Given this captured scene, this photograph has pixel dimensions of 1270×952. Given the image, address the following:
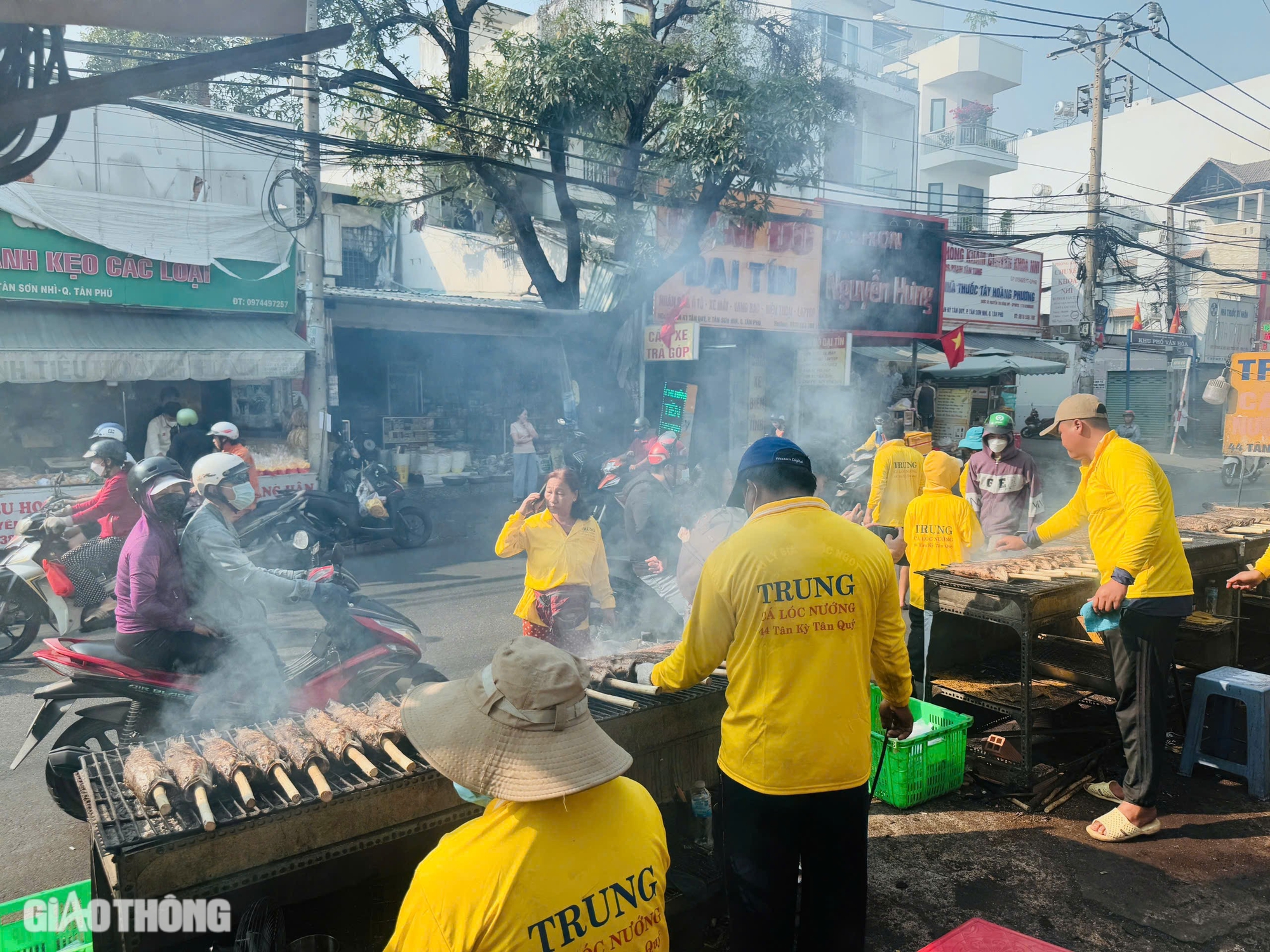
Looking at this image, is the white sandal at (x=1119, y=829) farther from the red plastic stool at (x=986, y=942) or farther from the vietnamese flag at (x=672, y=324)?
the vietnamese flag at (x=672, y=324)

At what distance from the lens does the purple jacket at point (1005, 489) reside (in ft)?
23.6

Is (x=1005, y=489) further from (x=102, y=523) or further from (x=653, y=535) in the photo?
(x=102, y=523)

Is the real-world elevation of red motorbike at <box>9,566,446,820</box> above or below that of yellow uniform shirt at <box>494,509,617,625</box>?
below

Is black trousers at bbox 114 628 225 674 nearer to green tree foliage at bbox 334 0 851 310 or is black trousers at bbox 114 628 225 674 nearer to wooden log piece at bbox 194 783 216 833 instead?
wooden log piece at bbox 194 783 216 833

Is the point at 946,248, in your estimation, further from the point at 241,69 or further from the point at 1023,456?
the point at 241,69

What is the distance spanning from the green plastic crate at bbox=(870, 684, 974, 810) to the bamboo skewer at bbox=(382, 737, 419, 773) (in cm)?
257

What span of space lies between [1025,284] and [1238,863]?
2237 cm

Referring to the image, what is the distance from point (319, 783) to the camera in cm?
272

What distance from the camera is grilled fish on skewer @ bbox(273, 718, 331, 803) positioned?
2.72m

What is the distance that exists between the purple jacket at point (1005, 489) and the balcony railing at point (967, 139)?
1238 inches

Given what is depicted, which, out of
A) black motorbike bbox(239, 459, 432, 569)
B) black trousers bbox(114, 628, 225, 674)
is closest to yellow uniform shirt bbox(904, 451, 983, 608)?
black trousers bbox(114, 628, 225, 674)

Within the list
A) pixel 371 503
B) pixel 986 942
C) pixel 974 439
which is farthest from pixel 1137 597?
pixel 371 503

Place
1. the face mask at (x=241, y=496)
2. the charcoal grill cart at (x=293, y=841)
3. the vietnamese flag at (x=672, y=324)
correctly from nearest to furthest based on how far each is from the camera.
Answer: the charcoal grill cart at (x=293, y=841) → the face mask at (x=241, y=496) → the vietnamese flag at (x=672, y=324)

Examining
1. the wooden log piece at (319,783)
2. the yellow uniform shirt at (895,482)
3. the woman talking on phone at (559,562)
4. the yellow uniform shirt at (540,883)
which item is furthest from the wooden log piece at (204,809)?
the yellow uniform shirt at (895,482)
